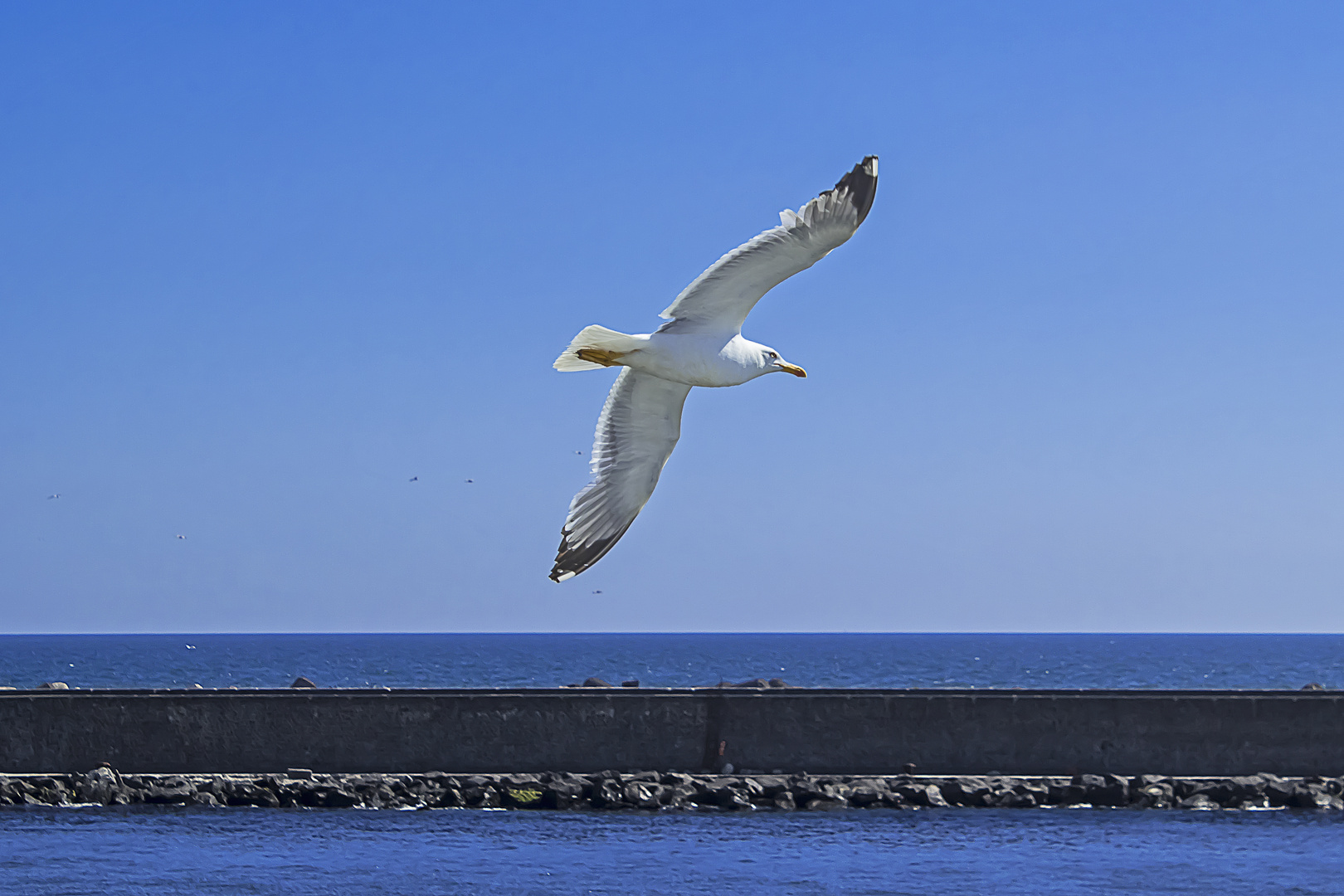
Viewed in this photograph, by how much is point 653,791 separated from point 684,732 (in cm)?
86

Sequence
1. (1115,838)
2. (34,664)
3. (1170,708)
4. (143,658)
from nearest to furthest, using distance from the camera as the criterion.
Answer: (1115,838), (1170,708), (34,664), (143,658)

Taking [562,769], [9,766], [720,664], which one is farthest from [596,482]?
[720,664]

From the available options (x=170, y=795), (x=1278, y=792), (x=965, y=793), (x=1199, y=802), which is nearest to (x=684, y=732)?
(x=965, y=793)

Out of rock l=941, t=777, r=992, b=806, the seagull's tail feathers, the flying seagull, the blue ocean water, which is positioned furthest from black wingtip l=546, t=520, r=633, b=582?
the blue ocean water

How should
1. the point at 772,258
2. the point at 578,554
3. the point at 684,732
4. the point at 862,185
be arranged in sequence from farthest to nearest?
the point at 684,732, the point at 578,554, the point at 772,258, the point at 862,185

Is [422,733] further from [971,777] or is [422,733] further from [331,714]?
[971,777]

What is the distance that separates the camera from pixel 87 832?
1761 cm

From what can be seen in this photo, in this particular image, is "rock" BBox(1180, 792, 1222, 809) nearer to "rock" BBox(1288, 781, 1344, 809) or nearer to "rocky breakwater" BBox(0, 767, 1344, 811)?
"rocky breakwater" BBox(0, 767, 1344, 811)

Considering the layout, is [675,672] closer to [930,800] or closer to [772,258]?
[930,800]

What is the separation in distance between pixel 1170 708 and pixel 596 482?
10955 mm

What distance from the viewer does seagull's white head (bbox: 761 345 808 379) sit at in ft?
30.8

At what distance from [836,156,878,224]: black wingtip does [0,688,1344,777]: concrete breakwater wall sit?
35.2 feet

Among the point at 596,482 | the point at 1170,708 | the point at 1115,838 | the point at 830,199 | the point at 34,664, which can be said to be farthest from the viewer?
the point at 34,664

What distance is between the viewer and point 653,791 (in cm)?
1823
